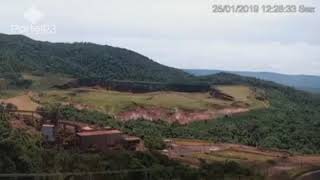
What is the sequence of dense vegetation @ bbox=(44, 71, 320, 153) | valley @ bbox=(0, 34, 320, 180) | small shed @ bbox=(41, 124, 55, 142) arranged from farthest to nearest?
dense vegetation @ bbox=(44, 71, 320, 153) < small shed @ bbox=(41, 124, 55, 142) < valley @ bbox=(0, 34, 320, 180)

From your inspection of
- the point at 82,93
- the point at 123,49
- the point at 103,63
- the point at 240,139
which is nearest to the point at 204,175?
the point at 240,139

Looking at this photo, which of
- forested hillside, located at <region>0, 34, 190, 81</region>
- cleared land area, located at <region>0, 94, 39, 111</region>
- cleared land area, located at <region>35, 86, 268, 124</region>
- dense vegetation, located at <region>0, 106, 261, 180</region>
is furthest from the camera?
forested hillside, located at <region>0, 34, 190, 81</region>

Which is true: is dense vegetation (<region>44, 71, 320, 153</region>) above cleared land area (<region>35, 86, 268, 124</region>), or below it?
below

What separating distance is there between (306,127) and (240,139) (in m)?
11.9

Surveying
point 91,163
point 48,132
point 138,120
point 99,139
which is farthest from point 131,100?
point 91,163

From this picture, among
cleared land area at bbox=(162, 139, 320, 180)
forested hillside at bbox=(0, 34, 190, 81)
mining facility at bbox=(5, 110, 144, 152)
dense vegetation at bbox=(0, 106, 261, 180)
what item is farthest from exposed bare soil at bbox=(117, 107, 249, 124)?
dense vegetation at bbox=(0, 106, 261, 180)

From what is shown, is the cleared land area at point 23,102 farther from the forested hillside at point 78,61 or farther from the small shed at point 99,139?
the forested hillside at point 78,61

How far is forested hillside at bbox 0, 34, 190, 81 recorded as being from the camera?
402ft

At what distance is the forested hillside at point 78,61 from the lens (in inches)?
4824

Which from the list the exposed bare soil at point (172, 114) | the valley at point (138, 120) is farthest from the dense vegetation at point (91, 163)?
the exposed bare soil at point (172, 114)

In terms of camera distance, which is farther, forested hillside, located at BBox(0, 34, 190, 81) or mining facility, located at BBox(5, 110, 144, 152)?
forested hillside, located at BBox(0, 34, 190, 81)

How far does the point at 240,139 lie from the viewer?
78.3 metres

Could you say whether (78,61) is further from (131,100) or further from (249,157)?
(249,157)

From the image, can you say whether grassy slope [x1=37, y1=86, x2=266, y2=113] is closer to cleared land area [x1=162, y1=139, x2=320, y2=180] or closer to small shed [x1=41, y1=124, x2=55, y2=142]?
cleared land area [x1=162, y1=139, x2=320, y2=180]
